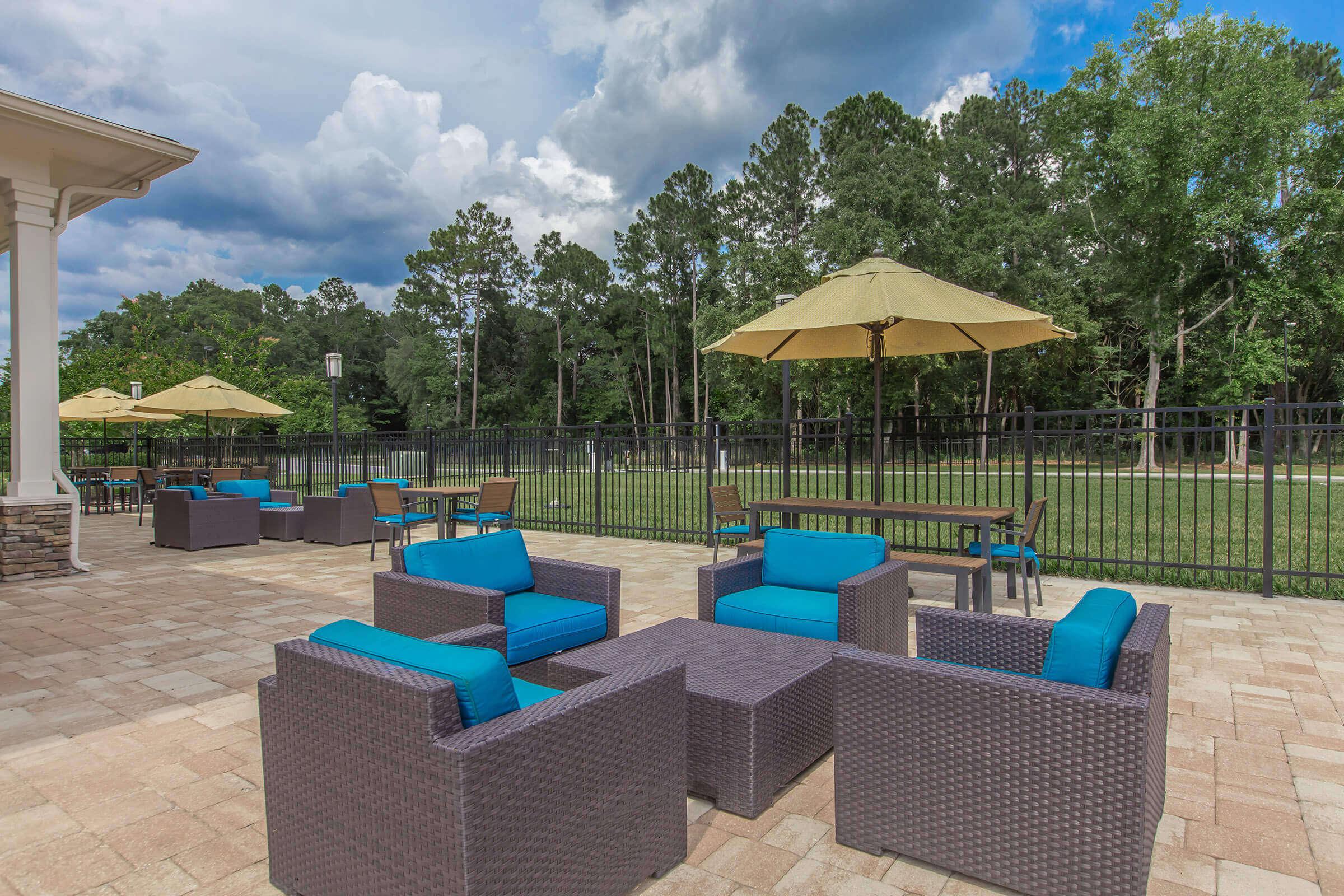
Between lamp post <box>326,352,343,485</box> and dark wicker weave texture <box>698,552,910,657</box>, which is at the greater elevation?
lamp post <box>326,352,343,485</box>

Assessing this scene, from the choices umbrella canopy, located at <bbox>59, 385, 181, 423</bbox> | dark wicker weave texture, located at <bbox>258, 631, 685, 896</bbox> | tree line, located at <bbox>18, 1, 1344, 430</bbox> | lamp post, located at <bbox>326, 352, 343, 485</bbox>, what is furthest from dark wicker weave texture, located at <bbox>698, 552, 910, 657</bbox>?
tree line, located at <bbox>18, 1, 1344, 430</bbox>

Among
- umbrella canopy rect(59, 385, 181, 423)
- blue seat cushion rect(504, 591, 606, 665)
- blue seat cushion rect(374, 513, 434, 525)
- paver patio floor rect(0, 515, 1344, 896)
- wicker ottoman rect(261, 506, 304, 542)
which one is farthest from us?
umbrella canopy rect(59, 385, 181, 423)

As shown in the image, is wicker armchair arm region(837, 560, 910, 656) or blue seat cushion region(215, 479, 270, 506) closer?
wicker armchair arm region(837, 560, 910, 656)

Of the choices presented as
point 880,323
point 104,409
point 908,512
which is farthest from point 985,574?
point 104,409

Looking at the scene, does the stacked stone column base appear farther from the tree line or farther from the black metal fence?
the tree line

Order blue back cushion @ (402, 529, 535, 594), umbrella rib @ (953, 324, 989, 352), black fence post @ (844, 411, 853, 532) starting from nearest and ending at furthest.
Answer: blue back cushion @ (402, 529, 535, 594)
umbrella rib @ (953, 324, 989, 352)
black fence post @ (844, 411, 853, 532)

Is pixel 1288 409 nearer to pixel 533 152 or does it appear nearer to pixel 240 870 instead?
pixel 240 870

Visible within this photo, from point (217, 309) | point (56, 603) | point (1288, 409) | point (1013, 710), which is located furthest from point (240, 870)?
point (217, 309)

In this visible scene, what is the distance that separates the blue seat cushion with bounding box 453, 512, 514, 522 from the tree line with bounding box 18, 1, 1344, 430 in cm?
1900

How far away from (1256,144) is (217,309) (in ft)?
177

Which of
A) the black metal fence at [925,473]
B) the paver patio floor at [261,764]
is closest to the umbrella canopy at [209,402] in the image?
the black metal fence at [925,473]

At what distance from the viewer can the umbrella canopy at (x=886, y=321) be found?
188 inches

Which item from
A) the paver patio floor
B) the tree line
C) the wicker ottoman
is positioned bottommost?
the paver patio floor

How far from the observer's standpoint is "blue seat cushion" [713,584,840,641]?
10.9 ft
